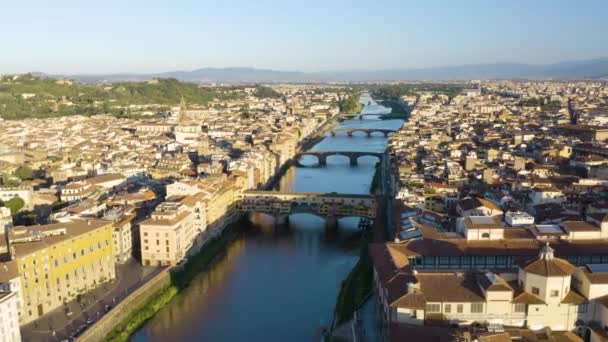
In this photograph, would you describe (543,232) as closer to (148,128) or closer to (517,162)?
(517,162)

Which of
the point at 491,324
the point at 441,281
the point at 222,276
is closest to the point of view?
the point at 491,324

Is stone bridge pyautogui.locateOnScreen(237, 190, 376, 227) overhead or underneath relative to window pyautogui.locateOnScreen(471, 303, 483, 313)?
underneath

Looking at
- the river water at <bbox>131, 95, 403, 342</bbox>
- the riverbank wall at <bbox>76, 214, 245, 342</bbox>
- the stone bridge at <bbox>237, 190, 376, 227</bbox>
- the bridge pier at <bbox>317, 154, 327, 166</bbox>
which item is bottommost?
the river water at <bbox>131, 95, 403, 342</bbox>

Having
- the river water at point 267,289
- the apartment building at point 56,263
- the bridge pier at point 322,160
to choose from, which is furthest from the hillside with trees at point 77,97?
the apartment building at point 56,263

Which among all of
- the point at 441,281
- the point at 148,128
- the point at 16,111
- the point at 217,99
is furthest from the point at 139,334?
the point at 217,99

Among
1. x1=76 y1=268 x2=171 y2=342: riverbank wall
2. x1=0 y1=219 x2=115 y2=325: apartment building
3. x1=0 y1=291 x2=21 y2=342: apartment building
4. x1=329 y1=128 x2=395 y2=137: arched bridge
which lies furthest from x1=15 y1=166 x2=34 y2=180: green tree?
x1=329 y1=128 x2=395 y2=137: arched bridge

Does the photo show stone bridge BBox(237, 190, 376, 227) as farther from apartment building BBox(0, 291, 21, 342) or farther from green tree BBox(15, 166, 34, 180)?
green tree BBox(15, 166, 34, 180)
